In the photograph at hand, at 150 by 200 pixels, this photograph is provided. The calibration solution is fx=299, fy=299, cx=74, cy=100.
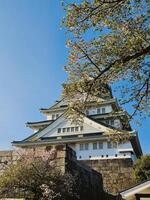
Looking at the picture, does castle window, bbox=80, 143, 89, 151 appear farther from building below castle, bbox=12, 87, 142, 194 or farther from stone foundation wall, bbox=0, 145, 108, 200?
stone foundation wall, bbox=0, 145, 108, 200

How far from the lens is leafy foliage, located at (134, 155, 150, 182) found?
22.0 m

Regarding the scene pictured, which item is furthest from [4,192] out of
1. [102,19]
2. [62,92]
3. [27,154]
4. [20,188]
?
[102,19]

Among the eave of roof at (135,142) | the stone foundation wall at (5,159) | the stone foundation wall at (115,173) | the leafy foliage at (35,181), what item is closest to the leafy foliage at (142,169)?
the stone foundation wall at (115,173)

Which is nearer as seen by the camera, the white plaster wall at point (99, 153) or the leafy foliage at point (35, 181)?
the leafy foliage at point (35, 181)

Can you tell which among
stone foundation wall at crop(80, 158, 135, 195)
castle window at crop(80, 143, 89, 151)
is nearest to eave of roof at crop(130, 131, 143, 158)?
stone foundation wall at crop(80, 158, 135, 195)

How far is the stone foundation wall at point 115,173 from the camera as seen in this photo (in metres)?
24.1

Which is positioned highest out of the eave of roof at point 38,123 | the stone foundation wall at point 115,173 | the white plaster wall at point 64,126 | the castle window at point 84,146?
the eave of roof at point 38,123

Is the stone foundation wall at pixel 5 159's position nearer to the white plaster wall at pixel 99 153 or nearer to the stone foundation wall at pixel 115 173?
the stone foundation wall at pixel 115 173

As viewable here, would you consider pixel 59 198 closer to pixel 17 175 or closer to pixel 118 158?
Answer: pixel 17 175

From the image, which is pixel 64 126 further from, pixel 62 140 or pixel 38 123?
pixel 38 123

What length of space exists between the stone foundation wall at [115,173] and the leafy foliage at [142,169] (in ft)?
4.20

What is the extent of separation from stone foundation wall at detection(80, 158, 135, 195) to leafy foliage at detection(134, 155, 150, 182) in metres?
1.28

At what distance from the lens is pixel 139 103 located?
10.9 m

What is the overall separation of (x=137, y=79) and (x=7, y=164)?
6.57 meters
